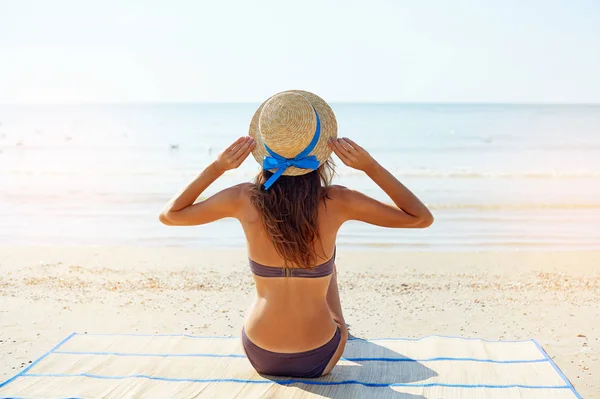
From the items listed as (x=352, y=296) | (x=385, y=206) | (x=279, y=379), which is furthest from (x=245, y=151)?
(x=352, y=296)

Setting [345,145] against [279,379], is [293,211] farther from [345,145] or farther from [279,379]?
[279,379]

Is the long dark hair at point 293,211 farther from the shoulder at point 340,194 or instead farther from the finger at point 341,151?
the finger at point 341,151

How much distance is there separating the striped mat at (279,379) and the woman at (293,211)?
22 centimetres

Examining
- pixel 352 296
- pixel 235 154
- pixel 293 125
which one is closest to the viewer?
pixel 293 125

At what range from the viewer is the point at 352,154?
268 centimetres

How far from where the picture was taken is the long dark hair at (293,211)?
2.74 m

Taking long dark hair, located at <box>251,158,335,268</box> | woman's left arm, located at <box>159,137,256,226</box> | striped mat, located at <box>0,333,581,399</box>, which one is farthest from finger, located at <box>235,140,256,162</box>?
striped mat, located at <box>0,333,581,399</box>

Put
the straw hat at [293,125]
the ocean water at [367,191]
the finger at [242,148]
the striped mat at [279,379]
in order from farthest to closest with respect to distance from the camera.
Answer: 1. the ocean water at [367,191]
2. the striped mat at [279,379]
3. the finger at [242,148]
4. the straw hat at [293,125]

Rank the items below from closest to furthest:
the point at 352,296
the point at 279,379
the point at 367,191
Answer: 1. the point at 279,379
2. the point at 352,296
3. the point at 367,191

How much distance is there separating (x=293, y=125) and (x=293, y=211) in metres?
0.37

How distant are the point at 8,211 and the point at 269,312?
27.8ft

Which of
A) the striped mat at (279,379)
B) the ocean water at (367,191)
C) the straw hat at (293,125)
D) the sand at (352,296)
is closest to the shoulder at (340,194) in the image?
the straw hat at (293,125)

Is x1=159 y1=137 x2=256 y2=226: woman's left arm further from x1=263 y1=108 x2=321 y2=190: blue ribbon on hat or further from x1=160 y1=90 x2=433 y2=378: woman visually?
x1=263 y1=108 x2=321 y2=190: blue ribbon on hat

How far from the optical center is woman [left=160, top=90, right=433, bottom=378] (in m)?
2.70
